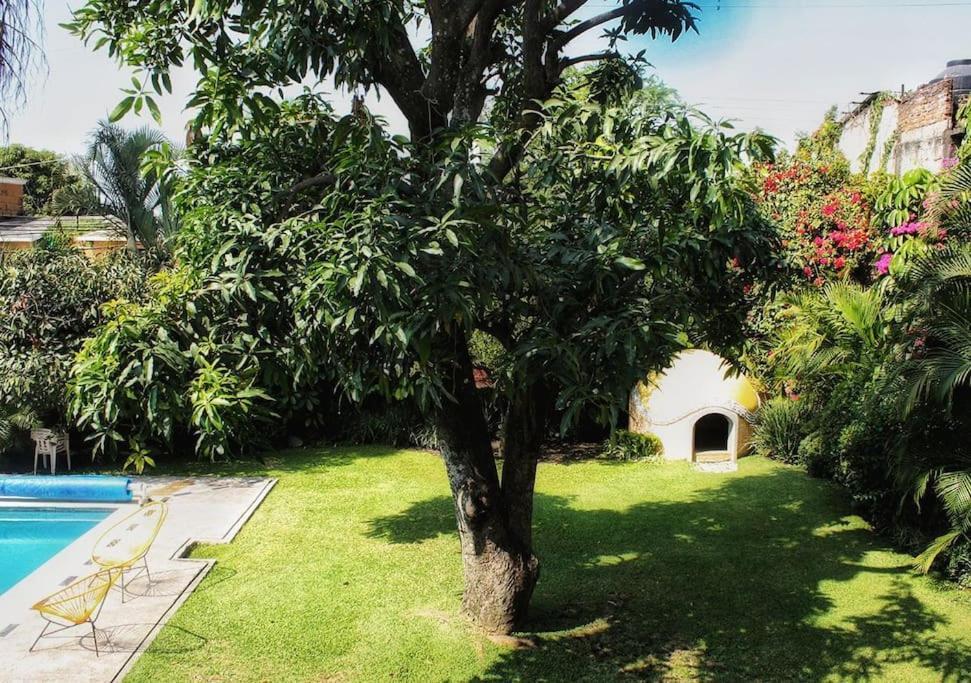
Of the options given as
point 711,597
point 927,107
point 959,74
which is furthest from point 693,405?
point 959,74

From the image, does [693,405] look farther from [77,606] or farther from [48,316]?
[48,316]

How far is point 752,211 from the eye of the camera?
20.9 feet

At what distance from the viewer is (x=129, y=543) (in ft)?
28.7

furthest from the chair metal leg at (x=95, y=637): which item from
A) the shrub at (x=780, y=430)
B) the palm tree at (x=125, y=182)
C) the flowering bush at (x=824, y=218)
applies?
the flowering bush at (x=824, y=218)

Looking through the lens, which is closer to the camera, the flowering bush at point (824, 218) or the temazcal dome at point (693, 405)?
the temazcal dome at point (693, 405)

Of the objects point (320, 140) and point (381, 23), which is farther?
point (320, 140)

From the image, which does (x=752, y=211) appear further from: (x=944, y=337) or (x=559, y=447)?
(x=559, y=447)

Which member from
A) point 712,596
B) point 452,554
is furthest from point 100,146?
point 712,596

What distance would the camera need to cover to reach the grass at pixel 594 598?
6.04 meters

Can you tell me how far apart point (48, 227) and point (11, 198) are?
6.49 meters

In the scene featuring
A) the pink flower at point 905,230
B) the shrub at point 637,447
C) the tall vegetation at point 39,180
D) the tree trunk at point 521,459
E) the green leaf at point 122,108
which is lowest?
the shrub at point 637,447

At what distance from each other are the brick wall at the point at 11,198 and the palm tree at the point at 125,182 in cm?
923

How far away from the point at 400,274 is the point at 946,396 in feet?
18.3

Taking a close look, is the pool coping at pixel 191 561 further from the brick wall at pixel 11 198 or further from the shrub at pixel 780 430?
the brick wall at pixel 11 198
